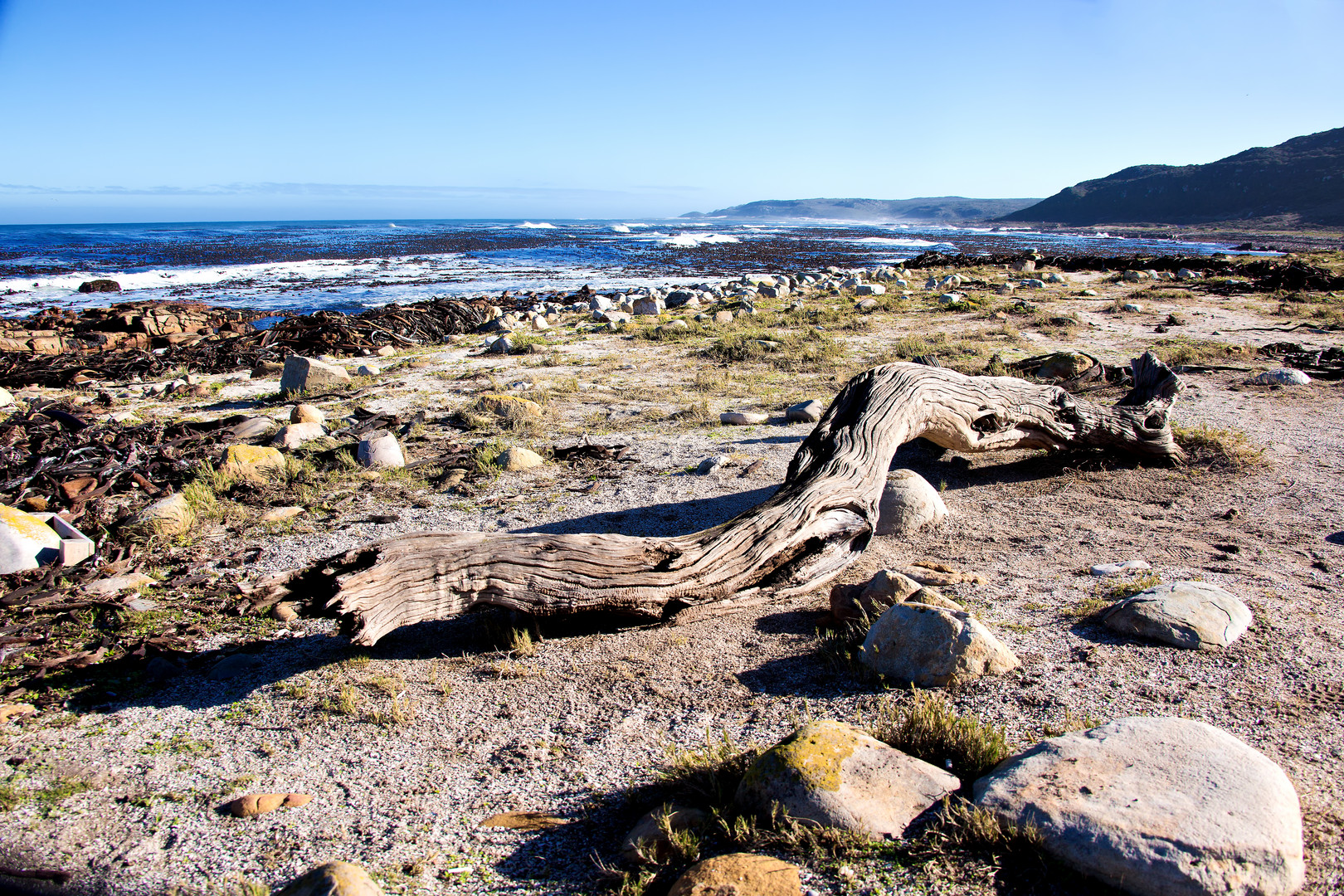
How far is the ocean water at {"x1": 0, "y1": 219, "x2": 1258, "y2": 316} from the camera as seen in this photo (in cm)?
2206

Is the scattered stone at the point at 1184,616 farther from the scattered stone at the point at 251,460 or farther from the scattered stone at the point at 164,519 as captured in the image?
the scattered stone at the point at 251,460

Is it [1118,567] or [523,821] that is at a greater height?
[1118,567]

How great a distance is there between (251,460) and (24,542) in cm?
205

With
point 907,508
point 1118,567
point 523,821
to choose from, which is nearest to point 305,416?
point 907,508

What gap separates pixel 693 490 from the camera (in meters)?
6.02

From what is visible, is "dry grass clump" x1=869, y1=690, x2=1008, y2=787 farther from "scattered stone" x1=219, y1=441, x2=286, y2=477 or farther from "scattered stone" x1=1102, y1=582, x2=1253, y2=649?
"scattered stone" x1=219, y1=441, x2=286, y2=477

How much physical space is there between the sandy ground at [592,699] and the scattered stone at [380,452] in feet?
2.51

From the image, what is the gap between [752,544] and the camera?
4078 mm

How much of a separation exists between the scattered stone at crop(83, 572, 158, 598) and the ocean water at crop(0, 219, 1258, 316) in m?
16.0

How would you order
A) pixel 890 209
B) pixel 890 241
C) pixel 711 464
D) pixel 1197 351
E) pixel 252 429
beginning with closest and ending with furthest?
1. pixel 711 464
2. pixel 252 429
3. pixel 1197 351
4. pixel 890 241
5. pixel 890 209

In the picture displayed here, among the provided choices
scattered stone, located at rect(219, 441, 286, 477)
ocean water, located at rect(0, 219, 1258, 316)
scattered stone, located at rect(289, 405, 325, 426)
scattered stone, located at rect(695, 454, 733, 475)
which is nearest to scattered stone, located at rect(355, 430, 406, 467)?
scattered stone, located at rect(219, 441, 286, 477)

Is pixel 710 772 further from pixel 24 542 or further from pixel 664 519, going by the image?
pixel 24 542

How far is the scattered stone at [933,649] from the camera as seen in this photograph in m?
3.07

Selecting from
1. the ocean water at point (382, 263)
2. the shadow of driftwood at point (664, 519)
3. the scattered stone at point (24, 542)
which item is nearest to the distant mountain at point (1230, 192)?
the ocean water at point (382, 263)
